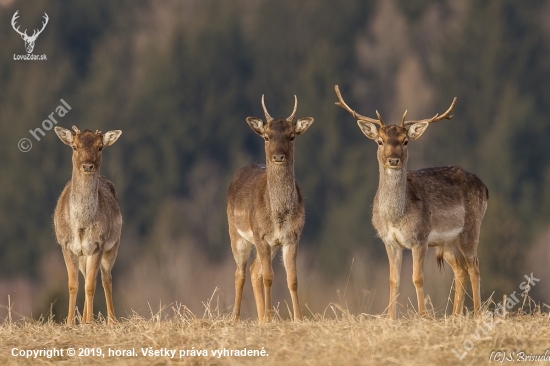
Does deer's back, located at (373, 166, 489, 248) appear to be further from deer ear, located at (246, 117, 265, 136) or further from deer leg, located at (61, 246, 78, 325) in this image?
deer leg, located at (61, 246, 78, 325)

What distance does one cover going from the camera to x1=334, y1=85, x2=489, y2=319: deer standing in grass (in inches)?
638

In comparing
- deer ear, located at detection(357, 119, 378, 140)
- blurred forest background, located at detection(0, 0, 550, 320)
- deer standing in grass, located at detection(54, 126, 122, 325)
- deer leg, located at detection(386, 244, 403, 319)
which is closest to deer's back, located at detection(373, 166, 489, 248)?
deer leg, located at detection(386, 244, 403, 319)

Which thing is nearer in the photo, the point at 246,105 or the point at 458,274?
the point at 458,274

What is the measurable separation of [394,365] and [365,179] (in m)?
53.7

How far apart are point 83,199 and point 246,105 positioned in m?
60.8

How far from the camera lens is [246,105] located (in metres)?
77.1

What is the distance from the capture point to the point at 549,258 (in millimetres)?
48844

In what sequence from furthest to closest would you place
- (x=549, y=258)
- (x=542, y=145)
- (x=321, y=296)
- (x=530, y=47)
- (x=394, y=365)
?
(x=530, y=47) → (x=542, y=145) → (x=549, y=258) → (x=321, y=296) → (x=394, y=365)

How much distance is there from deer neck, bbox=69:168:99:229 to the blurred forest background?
3052cm

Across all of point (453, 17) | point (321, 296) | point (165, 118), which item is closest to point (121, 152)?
point (165, 118)

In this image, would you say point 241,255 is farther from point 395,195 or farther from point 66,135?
point 66,135

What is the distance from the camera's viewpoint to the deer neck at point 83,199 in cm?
1631

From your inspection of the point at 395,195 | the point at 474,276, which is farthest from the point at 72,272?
the point at 474,276

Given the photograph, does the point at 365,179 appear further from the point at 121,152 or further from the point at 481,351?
the point at 481,351
